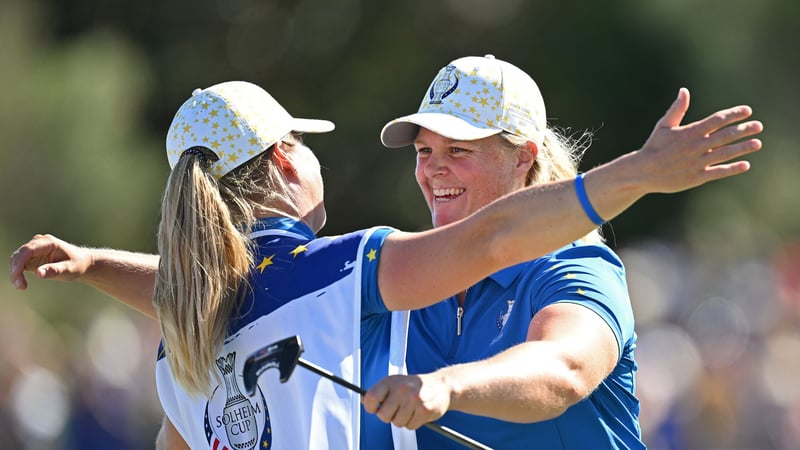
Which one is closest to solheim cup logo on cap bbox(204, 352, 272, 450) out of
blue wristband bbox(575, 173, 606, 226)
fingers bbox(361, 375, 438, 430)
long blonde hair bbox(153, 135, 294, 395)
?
long blonde hair bbox(153, 135, 294, 395)

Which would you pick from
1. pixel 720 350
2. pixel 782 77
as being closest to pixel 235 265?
pixel 720 350

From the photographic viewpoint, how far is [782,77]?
22.5 m

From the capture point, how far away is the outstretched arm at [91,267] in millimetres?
3760

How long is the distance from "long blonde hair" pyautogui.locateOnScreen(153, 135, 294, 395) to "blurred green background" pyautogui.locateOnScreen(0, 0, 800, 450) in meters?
7.84

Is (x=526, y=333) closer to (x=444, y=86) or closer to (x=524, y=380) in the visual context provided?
(x=524, y=380)

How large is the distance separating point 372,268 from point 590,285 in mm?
668

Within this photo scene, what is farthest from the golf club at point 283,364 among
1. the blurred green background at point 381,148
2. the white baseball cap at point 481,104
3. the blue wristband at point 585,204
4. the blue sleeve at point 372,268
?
the blurred green background at point 381,148

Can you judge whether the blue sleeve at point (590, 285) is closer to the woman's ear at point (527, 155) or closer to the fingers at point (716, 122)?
the woman's ear at point (527, 155)

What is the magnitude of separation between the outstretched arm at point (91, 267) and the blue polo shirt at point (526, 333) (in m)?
0.95

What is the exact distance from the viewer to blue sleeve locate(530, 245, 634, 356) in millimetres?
3324

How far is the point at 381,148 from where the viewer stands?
854 inches

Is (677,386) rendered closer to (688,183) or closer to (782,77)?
(688,183)

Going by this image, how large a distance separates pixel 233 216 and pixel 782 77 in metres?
20.8

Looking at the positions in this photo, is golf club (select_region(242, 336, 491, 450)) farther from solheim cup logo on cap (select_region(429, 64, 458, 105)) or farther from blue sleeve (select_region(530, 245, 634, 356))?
solheim cup logo on cap (select_region(429, 64, 458, 105))
